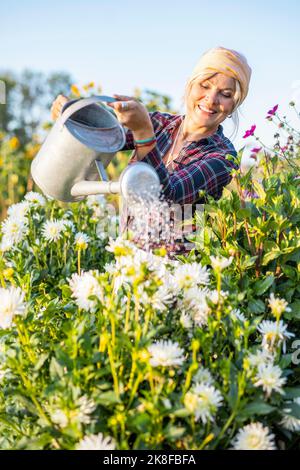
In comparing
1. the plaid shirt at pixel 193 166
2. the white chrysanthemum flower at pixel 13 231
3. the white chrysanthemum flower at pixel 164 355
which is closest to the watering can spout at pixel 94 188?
the plaid shirt at pixel 193 166

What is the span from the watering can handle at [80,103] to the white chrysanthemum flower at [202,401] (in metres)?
0.82

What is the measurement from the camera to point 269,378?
1.19 meters

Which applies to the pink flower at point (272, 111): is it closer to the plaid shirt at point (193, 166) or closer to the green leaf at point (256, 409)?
A: the plaid shirt at point (193, 166)

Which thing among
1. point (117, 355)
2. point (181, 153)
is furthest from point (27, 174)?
point (117, 355)

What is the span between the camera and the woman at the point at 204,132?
6.05ft

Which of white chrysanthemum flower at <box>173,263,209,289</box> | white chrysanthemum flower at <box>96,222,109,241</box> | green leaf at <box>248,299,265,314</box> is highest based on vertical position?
white chrysanthemum flower at <box>173,263,209,289</box>

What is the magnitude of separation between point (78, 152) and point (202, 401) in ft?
3.08

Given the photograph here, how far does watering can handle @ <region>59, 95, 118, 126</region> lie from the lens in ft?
5.06

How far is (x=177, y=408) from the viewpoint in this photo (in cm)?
111

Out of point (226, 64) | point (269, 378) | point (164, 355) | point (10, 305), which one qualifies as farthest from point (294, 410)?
point (226, 64)

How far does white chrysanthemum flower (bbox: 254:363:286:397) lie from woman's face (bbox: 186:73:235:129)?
3.57 ft

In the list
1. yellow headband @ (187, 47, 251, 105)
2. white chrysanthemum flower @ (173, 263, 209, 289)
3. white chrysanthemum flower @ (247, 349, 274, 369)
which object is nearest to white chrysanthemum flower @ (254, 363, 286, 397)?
white chrysanthemum flower @ (247, 349, 274, 369)

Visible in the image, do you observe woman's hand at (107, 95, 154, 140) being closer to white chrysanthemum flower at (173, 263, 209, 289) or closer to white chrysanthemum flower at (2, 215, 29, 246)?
white chrysanthemum flower at (173, 263, 209, 289)
